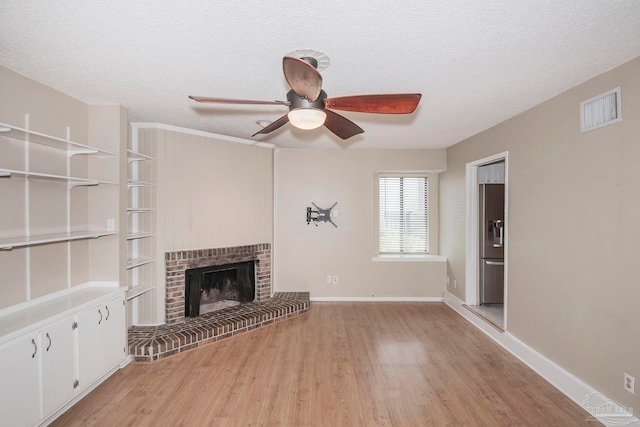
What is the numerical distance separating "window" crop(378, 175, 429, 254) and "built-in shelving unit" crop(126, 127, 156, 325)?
3.71m

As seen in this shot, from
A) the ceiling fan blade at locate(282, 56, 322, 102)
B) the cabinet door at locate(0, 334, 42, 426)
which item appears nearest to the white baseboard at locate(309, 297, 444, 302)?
the cabinet door at locate(0, 334, 42, 426)

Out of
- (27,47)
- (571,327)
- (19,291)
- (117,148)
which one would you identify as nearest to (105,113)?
(117,148)

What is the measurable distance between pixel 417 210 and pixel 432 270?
1124 mm

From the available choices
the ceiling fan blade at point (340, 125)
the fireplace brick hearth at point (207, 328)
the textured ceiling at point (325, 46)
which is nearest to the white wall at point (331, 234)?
the fireplace brick hearth at point (207, 328)

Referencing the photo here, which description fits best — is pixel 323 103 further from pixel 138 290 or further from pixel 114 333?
pixel 138 290

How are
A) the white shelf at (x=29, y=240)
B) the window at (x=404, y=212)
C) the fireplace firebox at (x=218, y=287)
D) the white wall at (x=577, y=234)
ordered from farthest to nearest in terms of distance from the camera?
1. the window at (x=404, y=212)
2. the fireplace firebox at (x=218, y=287)
3. the white wall at (x=577, y=234)
4. the white shelf at (x=29, y=240)

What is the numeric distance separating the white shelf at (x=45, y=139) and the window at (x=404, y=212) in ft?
13.8

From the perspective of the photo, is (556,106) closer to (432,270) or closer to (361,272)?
(432,270)

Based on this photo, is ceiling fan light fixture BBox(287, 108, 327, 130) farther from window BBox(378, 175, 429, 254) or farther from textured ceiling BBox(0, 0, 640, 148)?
window BBox(378, 175, 429, 254)

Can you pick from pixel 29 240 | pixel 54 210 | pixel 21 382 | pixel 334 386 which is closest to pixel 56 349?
pixel 21 382

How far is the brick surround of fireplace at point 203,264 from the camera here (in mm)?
3721

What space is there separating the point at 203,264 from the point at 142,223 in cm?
91

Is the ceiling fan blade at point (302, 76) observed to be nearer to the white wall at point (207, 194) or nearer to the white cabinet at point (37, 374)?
the white cabinet at point (37, 374)

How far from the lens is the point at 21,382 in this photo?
1924mm
